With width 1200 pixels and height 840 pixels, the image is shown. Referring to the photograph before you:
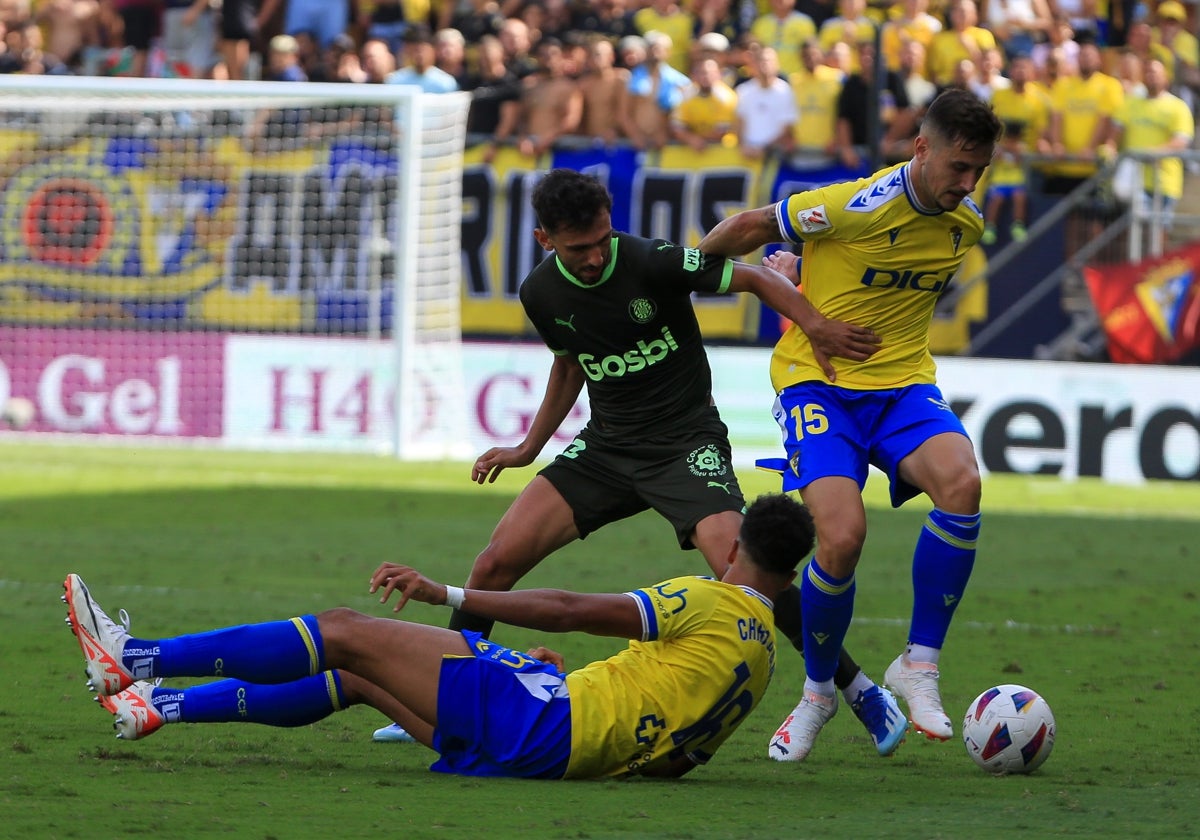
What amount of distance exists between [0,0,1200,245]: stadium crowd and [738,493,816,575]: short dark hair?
1304cm

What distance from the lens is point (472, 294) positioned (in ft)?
65.6

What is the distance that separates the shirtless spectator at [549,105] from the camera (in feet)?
65.4

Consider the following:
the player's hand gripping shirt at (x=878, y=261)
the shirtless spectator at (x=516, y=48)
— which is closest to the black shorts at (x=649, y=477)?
the player's hand gripping shirt at (x=878, y=261)

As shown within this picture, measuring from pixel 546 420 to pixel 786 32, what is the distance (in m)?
14.0

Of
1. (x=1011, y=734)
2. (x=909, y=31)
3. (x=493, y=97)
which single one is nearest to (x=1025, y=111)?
(x=909, y=31)

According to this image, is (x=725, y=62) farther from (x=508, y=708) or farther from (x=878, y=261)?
(x=508, y=708)

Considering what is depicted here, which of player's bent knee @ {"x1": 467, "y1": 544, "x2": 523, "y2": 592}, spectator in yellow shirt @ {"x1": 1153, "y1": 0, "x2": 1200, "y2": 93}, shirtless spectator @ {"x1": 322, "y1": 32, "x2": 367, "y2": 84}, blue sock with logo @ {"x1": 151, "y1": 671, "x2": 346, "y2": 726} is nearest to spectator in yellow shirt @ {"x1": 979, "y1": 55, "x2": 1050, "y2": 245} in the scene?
spectator in yellow shirt @ {"x1": 1153, "y1": 0, "x2": 1200, "y2": 93}

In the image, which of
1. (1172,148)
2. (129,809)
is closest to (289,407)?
(1172,148)

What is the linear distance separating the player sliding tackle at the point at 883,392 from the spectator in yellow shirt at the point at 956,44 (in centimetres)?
1303

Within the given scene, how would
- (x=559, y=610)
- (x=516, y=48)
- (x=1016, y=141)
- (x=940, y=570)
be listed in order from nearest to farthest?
(x=559, y=610)
(x=940, y=570)
(x=1016, y=141)
(x=516, y=48)

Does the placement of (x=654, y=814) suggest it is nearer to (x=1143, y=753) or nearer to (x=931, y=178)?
(x=1143, y=753)

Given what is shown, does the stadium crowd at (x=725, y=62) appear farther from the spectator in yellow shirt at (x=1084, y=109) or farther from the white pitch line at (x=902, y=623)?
the white pitch line at (x=902, y=623)

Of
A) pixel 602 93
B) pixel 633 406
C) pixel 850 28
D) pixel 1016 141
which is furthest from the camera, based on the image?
pixel 602 93

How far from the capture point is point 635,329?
6848 mm
